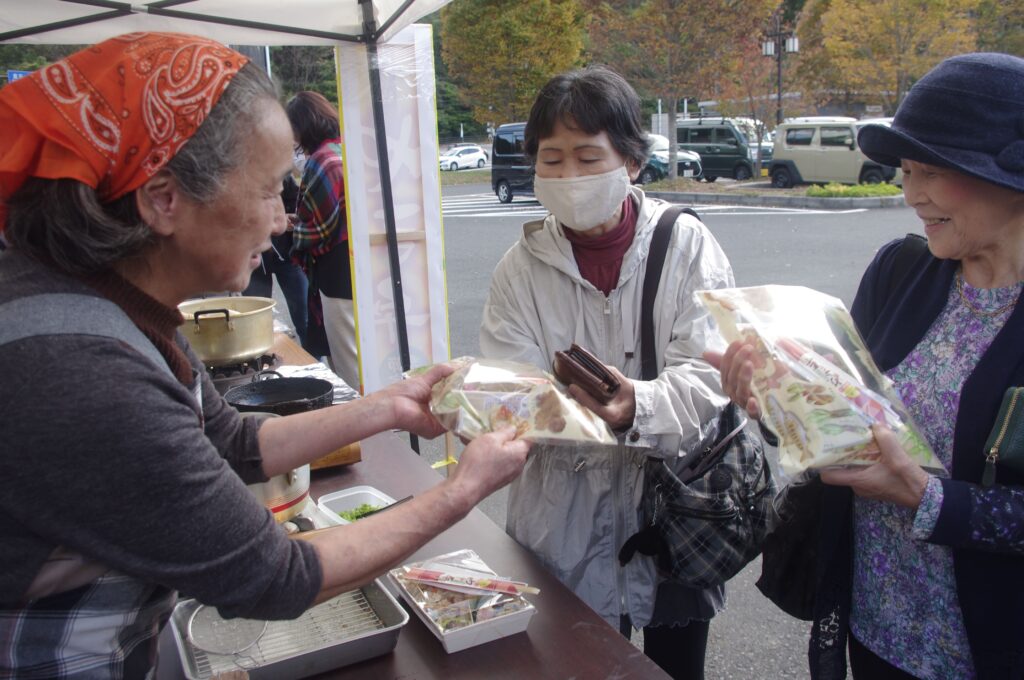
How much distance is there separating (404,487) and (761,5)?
22.0 meters

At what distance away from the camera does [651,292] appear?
200 centimetres

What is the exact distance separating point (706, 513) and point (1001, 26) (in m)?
29.2

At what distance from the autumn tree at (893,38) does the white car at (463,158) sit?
1663 centimetres

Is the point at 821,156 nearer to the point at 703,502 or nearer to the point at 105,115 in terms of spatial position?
the point at 703,502

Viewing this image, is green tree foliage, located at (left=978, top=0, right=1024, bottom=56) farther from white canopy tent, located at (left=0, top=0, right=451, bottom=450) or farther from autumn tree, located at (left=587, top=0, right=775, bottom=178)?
white canopy tent, located at (left=0, top=0, right=451, bottom=450)

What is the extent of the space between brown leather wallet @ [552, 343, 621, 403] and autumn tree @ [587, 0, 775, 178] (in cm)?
2101

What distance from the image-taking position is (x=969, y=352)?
155 cm

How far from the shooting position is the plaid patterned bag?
6.09ft

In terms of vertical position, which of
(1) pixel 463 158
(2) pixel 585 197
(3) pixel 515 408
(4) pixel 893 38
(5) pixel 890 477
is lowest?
(5) pixel 890 477

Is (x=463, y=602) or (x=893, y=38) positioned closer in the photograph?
(x=463, y=602)

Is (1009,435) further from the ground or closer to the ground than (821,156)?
closer to the ground

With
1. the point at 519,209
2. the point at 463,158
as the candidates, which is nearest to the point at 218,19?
the point at 519,209

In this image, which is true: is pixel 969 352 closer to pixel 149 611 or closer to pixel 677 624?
pixel 677 624

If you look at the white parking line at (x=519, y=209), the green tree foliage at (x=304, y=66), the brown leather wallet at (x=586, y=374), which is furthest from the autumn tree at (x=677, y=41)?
the brown leather wallet at (x=586, y=374)
